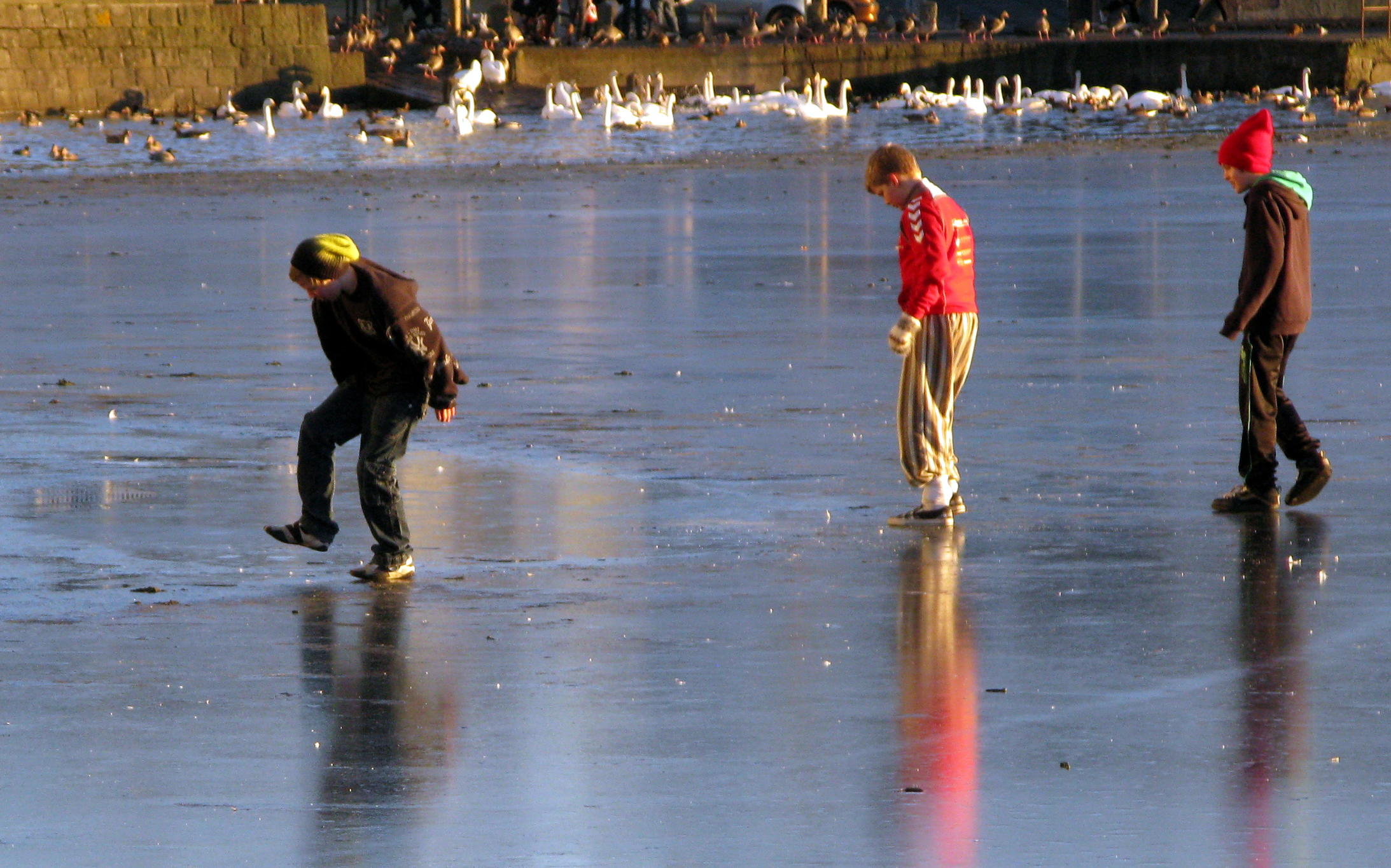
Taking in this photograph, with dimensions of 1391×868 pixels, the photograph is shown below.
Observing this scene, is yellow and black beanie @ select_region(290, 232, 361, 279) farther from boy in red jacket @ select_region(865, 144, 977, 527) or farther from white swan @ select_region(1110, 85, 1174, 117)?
white swan @ select_region(1110, 85, 1174, 117)

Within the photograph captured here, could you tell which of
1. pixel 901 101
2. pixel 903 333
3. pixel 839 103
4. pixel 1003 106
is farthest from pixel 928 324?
pixel 839 103

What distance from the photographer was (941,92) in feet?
193

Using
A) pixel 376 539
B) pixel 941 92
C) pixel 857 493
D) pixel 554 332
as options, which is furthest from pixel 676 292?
pixel 941 92

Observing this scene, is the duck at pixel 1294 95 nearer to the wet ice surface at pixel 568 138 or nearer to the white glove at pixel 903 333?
the wet ice surface at pixel 568 138

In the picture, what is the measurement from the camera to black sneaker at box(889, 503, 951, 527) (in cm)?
871

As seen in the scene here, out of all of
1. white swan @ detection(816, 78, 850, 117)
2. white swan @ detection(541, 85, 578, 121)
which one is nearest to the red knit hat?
white swan @ detection(541, 85, 578, 121)

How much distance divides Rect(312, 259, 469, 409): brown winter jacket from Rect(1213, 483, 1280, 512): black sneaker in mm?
2717

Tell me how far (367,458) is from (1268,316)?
322 centimetres

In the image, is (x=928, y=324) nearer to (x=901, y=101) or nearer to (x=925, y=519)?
(x=925, y=519)

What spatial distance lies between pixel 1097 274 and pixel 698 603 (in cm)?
1007

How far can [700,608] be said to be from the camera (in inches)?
292

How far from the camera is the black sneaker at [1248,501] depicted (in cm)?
888

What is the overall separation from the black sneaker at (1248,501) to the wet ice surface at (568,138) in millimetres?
25498

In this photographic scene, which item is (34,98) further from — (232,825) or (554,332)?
(232,825)
